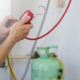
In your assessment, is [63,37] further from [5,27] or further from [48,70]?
[5,27]

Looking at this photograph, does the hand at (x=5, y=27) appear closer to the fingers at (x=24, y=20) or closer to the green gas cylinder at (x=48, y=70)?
the fingers at (x=24, y=20)

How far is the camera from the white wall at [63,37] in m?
0.98

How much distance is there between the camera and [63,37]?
997mm

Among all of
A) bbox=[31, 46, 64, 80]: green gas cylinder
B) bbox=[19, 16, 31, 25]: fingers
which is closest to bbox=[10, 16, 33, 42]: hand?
bbox=[19, 16, 31, 25]: fingers

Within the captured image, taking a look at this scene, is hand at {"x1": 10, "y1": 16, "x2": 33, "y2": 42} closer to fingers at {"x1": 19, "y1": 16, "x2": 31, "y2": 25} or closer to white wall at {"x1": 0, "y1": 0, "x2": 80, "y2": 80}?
fingers at {"x1": 19, "y1": 16, "x2": 31, "y2": 25}

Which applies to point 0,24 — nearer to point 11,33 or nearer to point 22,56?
point 11,33

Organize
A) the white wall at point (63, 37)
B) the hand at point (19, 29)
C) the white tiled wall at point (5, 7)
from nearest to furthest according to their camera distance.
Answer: the hand at point (19, 29), the white tiled wall at point (5, 7), the white wall at point (63, 37)

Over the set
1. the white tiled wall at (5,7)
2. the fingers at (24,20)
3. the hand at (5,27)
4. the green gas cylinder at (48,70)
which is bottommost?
the green gas cylinder at (48,70)

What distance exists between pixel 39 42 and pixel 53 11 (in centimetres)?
32

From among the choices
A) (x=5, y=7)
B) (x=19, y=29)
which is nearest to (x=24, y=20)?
(x=19, y=29)

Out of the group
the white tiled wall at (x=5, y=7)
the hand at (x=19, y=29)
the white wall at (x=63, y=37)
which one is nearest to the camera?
the hand at (x=19, y=29)

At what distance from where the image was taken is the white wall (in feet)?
3.22

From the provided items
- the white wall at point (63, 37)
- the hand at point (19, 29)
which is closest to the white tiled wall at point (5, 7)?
the white wall at point (63, 37)

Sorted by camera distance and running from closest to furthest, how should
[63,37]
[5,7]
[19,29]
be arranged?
[19,29]
[5,7]
[63,37]
